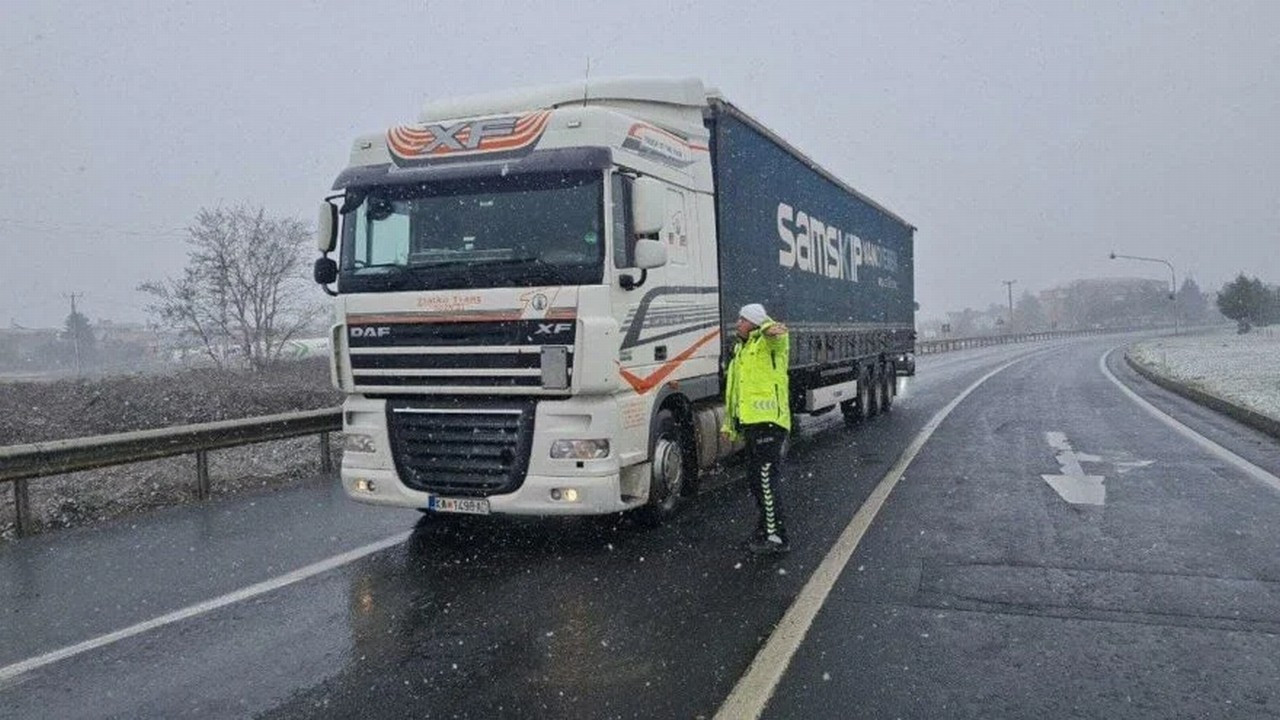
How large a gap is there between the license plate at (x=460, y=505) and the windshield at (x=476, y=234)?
59.8 inches

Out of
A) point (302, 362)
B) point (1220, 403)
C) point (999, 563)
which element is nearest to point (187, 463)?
point (999, 563)

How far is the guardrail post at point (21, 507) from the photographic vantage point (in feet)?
25.9

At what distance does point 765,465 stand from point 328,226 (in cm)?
386

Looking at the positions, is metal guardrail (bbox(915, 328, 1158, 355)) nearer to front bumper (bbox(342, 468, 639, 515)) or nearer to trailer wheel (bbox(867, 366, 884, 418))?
trailer wheel (bbox(867, 366, 884, 418))

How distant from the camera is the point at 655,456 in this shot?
728 centimetres

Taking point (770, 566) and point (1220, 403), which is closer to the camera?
point (770, 566)

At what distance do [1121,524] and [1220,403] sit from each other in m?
11.6

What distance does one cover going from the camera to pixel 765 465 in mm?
6773

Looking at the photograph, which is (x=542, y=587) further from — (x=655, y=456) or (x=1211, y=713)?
(x=1211, y=713)

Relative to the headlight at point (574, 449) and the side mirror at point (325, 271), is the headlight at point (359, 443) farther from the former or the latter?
the headlight at point (574, 449)

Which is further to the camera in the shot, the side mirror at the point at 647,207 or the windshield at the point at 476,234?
the side mirror at the point at 647,207

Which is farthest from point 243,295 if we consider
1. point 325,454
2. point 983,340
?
point 983,340

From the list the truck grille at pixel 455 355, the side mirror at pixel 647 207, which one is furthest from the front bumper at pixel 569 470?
the side mirror at pixel 647 207

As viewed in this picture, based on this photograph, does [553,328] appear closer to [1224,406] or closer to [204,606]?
[204,606]
